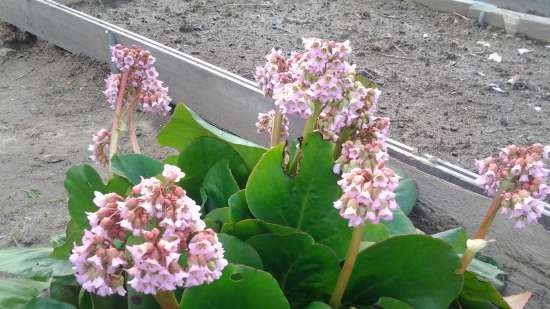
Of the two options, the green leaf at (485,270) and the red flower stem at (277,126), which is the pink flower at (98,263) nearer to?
the red flower stem at (277,126)

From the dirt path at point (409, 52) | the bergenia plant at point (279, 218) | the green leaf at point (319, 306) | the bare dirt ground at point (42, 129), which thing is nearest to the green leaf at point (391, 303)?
the bergenia plant at point (279, 218)

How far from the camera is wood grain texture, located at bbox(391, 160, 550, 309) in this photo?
1.53m

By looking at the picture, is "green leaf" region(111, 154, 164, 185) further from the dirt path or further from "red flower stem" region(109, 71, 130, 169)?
the dirt path

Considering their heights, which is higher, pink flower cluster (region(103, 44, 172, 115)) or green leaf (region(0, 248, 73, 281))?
pink flower cluster (region(103, 44, 172, 115))

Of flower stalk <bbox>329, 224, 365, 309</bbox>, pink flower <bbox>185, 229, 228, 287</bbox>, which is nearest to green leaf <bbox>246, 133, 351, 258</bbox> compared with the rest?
flower stalk <bbox>329, 224, 365, 309</bbox>

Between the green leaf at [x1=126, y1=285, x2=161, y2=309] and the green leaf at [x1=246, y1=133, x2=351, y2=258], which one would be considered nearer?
the green leaf at [x1=126, y1=285, x2=161, y2=309]

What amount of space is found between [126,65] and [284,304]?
2.33 ft

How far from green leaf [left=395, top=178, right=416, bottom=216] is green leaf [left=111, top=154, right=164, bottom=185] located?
2.09ft

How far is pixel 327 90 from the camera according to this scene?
116 cm

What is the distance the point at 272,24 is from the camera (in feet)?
13.7

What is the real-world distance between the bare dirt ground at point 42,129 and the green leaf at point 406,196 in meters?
1.51

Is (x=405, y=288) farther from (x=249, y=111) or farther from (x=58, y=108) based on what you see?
(x=58, y=108)

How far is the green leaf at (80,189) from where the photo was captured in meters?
1.41

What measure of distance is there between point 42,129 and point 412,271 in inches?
106
